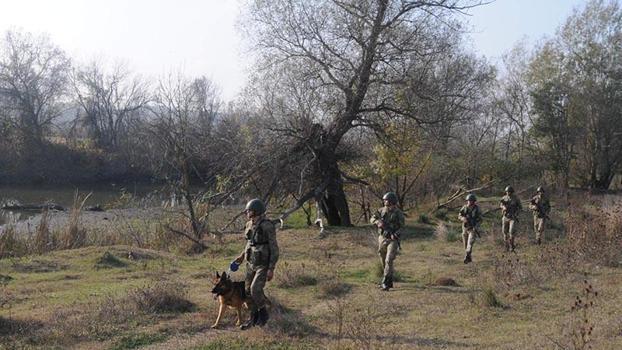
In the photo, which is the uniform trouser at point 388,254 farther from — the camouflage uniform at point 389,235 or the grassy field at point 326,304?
the grassy field at point 326,304

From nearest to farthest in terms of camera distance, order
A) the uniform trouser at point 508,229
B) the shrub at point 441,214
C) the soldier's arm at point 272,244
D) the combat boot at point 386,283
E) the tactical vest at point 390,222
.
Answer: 1. the soldier's arm at point 272,244
2. the combat boot at point 386,283
3. the tactical vest at point 390,222
4. the uniform trouser at point 508,229
5. the shrub at point 441,214

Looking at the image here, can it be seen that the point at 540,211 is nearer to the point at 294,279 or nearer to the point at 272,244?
the point at 294,279

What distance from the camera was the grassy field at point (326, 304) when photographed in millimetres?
7984

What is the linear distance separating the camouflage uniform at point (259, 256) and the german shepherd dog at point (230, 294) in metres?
0.12

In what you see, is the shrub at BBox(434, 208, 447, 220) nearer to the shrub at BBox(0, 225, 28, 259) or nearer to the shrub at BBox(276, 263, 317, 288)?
the shrub at BBox(276, 263, 317, 288)

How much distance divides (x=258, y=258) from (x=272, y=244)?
10.6 inches

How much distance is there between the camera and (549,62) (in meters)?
39.8

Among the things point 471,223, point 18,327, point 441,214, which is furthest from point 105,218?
point 18,327

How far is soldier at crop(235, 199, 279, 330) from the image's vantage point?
8617mm

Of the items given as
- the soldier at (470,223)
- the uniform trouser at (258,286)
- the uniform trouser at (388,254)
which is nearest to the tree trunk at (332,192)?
the soldier at (470,223)

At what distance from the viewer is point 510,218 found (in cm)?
1630

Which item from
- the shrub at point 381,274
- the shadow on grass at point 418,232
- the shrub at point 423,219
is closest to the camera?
the shrub at point 381,274

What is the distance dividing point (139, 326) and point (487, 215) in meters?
17.9

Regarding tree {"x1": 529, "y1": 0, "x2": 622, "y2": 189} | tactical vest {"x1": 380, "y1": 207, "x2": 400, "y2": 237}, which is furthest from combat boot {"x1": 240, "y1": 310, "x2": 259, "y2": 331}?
tree {"x1": 529, "y1": 0, "x2": 622, "y2": 189}
